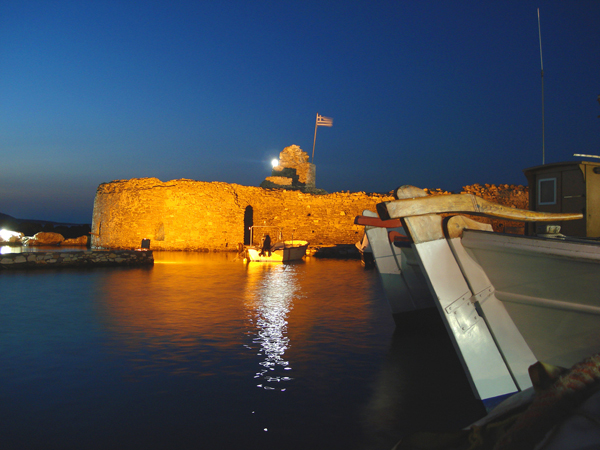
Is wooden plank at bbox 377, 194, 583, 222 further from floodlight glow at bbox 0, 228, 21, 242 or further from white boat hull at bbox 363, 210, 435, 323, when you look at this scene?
floodlight glow at bbox 0, 228, 21, 242

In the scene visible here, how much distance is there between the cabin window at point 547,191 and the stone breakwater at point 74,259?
13915 millimetres

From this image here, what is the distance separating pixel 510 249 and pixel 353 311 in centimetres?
478

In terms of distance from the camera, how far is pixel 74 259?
14.5m

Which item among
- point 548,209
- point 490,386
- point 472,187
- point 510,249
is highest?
point 472,187

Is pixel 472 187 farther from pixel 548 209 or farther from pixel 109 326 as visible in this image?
pixel 109 326

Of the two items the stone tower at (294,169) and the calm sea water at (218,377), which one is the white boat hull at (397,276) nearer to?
the calm sea water at (218,377)

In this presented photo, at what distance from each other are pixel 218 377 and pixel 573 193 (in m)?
4.49

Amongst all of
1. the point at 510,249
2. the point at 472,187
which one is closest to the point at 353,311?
the point at 510,249

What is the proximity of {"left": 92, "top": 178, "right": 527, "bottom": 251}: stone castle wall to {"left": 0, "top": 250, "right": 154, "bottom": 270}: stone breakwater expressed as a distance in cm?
953

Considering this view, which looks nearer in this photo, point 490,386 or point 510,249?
point 510,249

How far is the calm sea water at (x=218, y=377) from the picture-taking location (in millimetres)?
2812

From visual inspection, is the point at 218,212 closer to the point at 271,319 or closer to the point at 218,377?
the point at 271,319

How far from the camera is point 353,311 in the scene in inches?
282

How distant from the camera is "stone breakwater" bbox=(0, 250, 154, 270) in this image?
13.5 m
